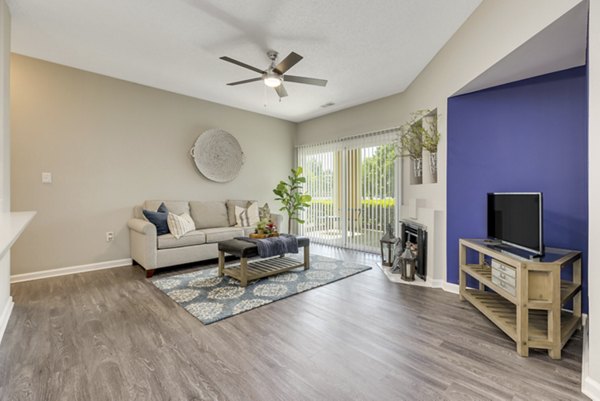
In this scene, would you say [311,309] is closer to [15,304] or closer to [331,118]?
[15,304]

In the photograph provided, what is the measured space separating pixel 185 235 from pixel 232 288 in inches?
51.5

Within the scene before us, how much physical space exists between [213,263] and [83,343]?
2324 mm

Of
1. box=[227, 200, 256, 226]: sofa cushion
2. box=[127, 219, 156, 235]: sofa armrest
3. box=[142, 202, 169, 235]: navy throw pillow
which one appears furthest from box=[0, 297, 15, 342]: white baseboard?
box=[227, 200, 256, 226]: sofa cushion

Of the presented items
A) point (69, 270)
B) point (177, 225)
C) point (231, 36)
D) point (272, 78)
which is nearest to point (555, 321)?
point (272, 78)

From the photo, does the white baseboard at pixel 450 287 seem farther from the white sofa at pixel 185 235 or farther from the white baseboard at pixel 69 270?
the white baseboard at pixel 69 270

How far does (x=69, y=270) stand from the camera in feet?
12.1

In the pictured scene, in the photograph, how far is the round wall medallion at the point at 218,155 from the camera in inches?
194

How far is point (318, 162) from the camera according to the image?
6.19 metres

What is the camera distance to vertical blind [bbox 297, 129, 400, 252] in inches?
192

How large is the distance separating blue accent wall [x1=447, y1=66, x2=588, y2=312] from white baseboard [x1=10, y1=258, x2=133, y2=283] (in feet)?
15.1

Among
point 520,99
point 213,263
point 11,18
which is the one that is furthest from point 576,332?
point 11,18

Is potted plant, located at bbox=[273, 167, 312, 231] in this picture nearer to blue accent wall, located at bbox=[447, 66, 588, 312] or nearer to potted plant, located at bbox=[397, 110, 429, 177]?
A: potted plant, located at bbox=[397, 110, 429, 177]

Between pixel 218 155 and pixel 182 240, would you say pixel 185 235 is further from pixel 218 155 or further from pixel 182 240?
pixel 218 155

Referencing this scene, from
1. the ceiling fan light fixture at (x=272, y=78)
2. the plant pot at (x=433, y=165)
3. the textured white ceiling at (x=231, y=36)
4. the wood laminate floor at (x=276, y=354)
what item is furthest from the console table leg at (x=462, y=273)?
the ceiling fan light fixture at (x=272, y=78)
